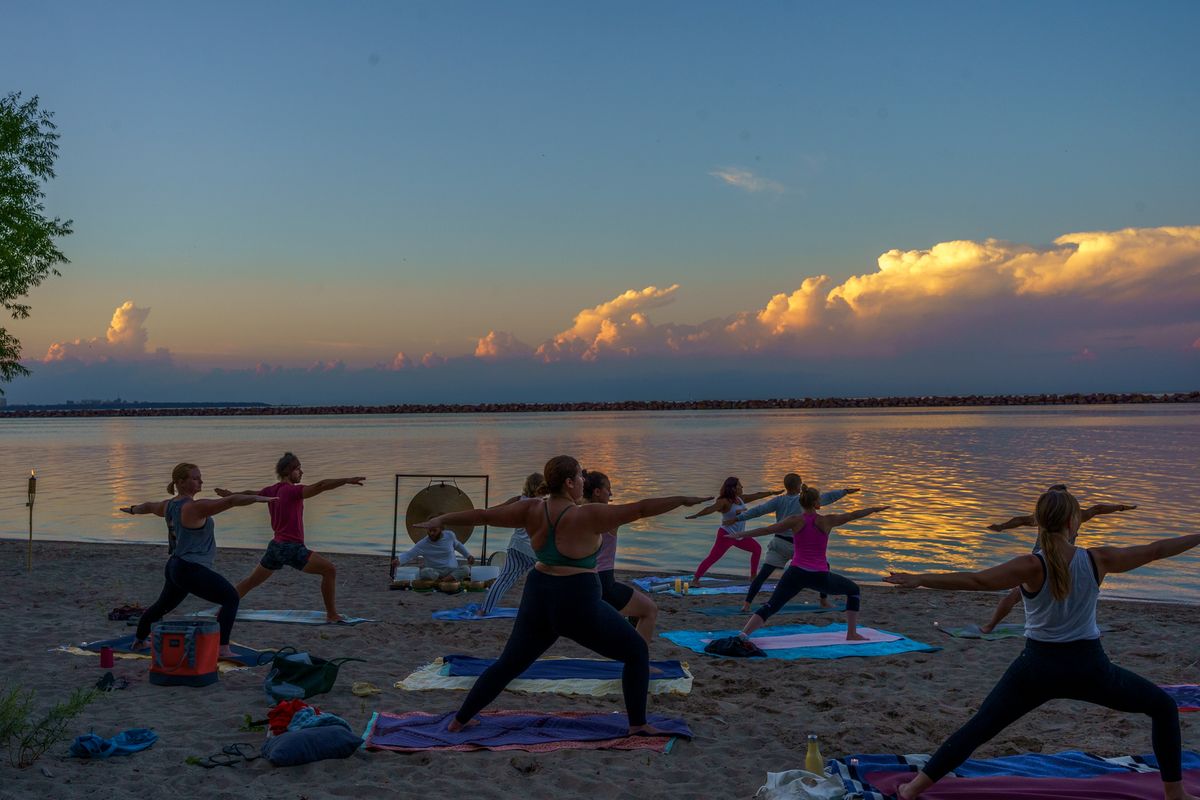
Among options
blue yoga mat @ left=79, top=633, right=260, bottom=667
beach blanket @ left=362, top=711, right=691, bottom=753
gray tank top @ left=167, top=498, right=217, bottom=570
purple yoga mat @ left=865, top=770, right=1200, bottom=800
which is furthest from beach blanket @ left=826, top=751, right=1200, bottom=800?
gray tank top @ left=167, top=498, right=217, bottom=570

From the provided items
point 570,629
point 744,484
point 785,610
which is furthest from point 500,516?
point 744,484

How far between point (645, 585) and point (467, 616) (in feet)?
11.7

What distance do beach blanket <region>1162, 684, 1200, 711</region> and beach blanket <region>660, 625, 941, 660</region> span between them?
247 cm

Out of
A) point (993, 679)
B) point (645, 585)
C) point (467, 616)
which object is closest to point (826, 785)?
point (993, 679)

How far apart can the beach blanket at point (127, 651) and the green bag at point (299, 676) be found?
112 cm

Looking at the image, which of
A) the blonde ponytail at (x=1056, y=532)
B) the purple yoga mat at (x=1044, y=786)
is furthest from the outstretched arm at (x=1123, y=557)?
the purple yoga mat at (x=1044, y=786)

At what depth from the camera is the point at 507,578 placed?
1207 cm

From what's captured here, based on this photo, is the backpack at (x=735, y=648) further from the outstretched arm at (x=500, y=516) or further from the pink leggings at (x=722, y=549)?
the outstretched arm at (x=500, y=516)

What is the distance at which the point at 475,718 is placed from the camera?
7.45 meters

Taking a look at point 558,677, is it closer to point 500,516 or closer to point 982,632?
point 500,516

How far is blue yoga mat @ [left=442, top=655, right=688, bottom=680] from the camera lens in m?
9.01

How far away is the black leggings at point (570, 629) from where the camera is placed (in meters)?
6.54

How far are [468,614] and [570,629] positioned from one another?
6.07 metres

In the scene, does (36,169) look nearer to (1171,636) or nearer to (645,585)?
(645,585)
